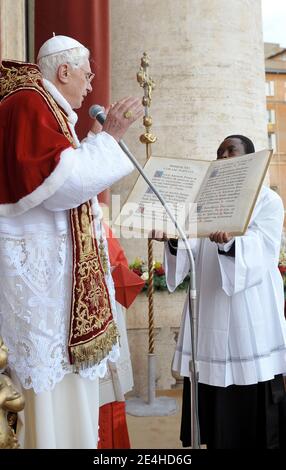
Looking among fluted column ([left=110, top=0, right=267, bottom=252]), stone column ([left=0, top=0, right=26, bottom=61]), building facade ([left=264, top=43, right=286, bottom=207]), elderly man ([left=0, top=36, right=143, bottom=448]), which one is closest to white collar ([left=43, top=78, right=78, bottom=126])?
elderly man ([left=0, top=36, right=143, bottom=448])

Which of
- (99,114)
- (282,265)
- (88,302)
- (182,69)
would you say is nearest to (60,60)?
(99,114)

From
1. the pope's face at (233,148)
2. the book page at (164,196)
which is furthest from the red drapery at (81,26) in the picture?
the book page at (164,196)

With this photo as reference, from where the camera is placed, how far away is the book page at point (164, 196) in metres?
2.38

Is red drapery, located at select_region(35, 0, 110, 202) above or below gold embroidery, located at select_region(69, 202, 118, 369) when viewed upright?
above

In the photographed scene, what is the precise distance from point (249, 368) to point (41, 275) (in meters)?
1.44

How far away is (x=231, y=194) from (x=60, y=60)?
91cm

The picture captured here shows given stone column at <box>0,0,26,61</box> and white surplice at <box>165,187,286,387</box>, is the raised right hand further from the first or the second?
stone column at <box>0,0,26,61</box>

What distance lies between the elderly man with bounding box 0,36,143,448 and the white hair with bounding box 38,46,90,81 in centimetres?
15

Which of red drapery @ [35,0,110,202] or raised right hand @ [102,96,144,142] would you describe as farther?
red drapery @ [35,0,110,202]

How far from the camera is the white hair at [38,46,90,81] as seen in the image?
2.11m

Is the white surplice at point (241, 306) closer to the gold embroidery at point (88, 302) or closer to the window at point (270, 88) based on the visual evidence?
the gold embroidery at point (88, 302)

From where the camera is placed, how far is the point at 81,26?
16.7 ft

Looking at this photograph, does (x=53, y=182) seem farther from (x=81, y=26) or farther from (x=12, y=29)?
(x=81, y=26)

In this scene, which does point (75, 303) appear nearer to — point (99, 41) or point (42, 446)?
point (42, 446)
